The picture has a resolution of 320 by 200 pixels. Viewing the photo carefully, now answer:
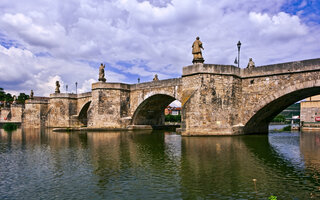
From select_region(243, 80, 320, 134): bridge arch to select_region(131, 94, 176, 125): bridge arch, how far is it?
1080 centimetres

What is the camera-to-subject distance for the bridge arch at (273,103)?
701 inches

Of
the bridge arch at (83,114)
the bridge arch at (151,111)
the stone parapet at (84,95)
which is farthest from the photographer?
the bridge arch at (83,114)

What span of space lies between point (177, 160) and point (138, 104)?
2073cm

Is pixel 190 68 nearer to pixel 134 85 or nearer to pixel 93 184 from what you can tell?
pixel 134 85

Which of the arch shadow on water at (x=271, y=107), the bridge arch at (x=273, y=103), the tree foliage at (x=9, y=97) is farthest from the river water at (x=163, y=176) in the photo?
the tree foliage at (x=9, y=97)

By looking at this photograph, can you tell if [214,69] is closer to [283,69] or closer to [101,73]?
[283,69]

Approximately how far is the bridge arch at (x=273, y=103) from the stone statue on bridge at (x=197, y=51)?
19.6 ft

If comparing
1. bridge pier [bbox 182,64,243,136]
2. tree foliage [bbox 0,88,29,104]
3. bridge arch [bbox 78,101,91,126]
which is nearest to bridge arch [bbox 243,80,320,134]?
bridge pier [bbox 182,64,243,136]

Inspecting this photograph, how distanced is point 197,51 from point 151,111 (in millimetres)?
14077

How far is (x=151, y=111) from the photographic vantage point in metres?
33.4

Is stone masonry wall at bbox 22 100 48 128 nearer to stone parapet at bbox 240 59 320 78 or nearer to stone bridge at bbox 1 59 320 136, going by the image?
stone bridge at bbox 1 59 320 136

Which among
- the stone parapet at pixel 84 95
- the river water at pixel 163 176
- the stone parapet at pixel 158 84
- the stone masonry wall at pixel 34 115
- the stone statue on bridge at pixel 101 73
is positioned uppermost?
the stone statue on bridge at pixel 101 73

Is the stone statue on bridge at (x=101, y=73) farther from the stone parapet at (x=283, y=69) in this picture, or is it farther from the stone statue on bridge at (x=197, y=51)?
the stone parapet at (x=283, y=69)

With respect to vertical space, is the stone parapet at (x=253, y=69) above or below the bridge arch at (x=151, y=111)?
above
